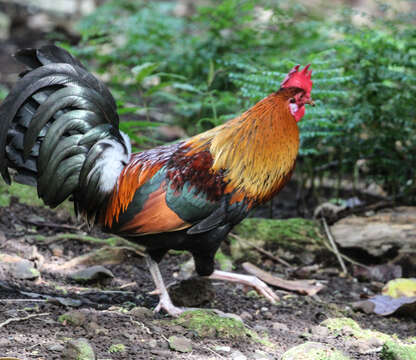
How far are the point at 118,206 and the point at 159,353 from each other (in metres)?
1.20

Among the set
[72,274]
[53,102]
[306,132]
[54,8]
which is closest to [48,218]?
[72,274]

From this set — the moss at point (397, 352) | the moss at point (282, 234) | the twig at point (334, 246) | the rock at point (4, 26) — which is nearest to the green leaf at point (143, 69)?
the moss at point (282, 234)

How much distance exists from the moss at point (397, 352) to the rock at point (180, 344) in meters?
1.23

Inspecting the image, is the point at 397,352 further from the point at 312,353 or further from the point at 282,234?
the point at 282,234

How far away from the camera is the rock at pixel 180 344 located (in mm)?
3141

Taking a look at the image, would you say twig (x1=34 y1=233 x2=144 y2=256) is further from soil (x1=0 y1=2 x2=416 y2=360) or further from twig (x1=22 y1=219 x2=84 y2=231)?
twig (x1=22 y1=219 x2=84 y2=231)

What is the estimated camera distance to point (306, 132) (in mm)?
5250

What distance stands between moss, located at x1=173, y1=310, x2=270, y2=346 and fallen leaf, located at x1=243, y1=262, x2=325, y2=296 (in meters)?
1.18

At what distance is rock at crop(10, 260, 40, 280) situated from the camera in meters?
4.15

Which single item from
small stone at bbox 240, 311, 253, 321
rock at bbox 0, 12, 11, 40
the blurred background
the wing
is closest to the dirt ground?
small stone at bbox 240, 311, 253, 321

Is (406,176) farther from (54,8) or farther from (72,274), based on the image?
(54,8)

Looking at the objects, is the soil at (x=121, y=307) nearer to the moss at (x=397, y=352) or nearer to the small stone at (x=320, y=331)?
the small stone at (x=320, y=331)

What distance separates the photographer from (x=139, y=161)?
156 inches

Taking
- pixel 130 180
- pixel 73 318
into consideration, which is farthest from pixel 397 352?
pixel 130 180
